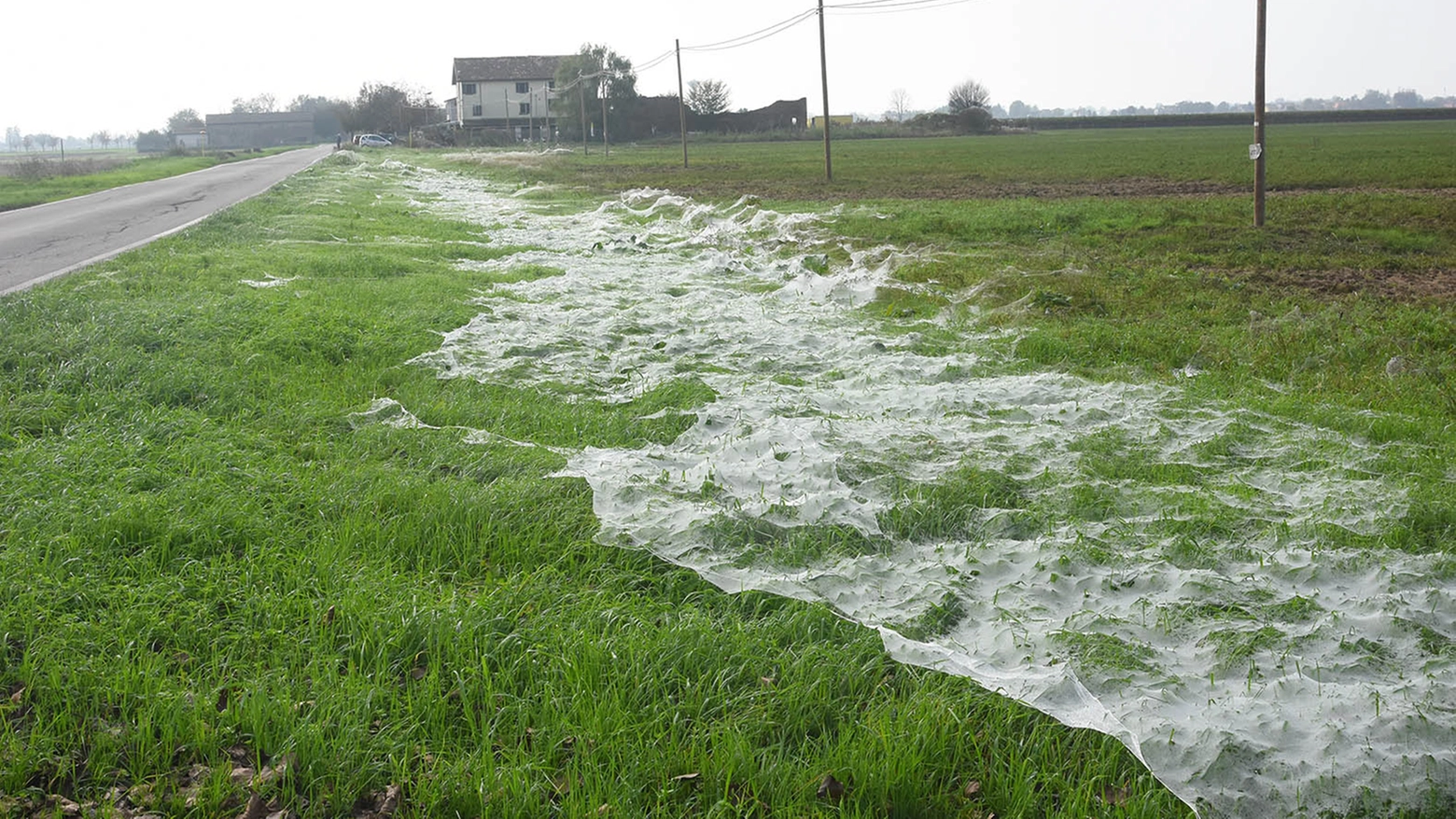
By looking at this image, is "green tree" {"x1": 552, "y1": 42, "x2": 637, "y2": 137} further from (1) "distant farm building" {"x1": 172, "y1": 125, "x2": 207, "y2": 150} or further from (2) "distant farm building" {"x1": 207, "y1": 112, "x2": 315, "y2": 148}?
(1) "distant farm building" {"x1": 172, "y1": 125, "x2": 207, "y2": 150}

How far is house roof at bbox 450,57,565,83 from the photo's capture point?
100250 millimetres

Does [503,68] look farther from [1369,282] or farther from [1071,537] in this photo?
[1071,537]

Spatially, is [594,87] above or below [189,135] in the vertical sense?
below

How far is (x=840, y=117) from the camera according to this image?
11750 cm

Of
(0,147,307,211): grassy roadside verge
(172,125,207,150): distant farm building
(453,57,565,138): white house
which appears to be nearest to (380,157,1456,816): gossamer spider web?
(0,147,307,211): grassy roadside verge

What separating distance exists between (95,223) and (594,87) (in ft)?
215

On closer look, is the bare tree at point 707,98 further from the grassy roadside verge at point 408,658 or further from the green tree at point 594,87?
the grassy roadside verge at point 408,658

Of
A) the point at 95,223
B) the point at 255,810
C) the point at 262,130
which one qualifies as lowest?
the point at 255,810

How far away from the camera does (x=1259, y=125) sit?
15.9 m

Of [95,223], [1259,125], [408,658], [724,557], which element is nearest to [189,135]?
[95,223]

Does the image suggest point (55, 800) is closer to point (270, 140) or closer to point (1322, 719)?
point (1322, 719)

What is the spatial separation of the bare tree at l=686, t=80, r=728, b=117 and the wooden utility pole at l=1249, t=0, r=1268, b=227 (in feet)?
259

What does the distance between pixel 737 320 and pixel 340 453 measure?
4499 mm

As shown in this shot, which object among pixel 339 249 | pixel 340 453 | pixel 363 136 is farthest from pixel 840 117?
pixel 340 453
